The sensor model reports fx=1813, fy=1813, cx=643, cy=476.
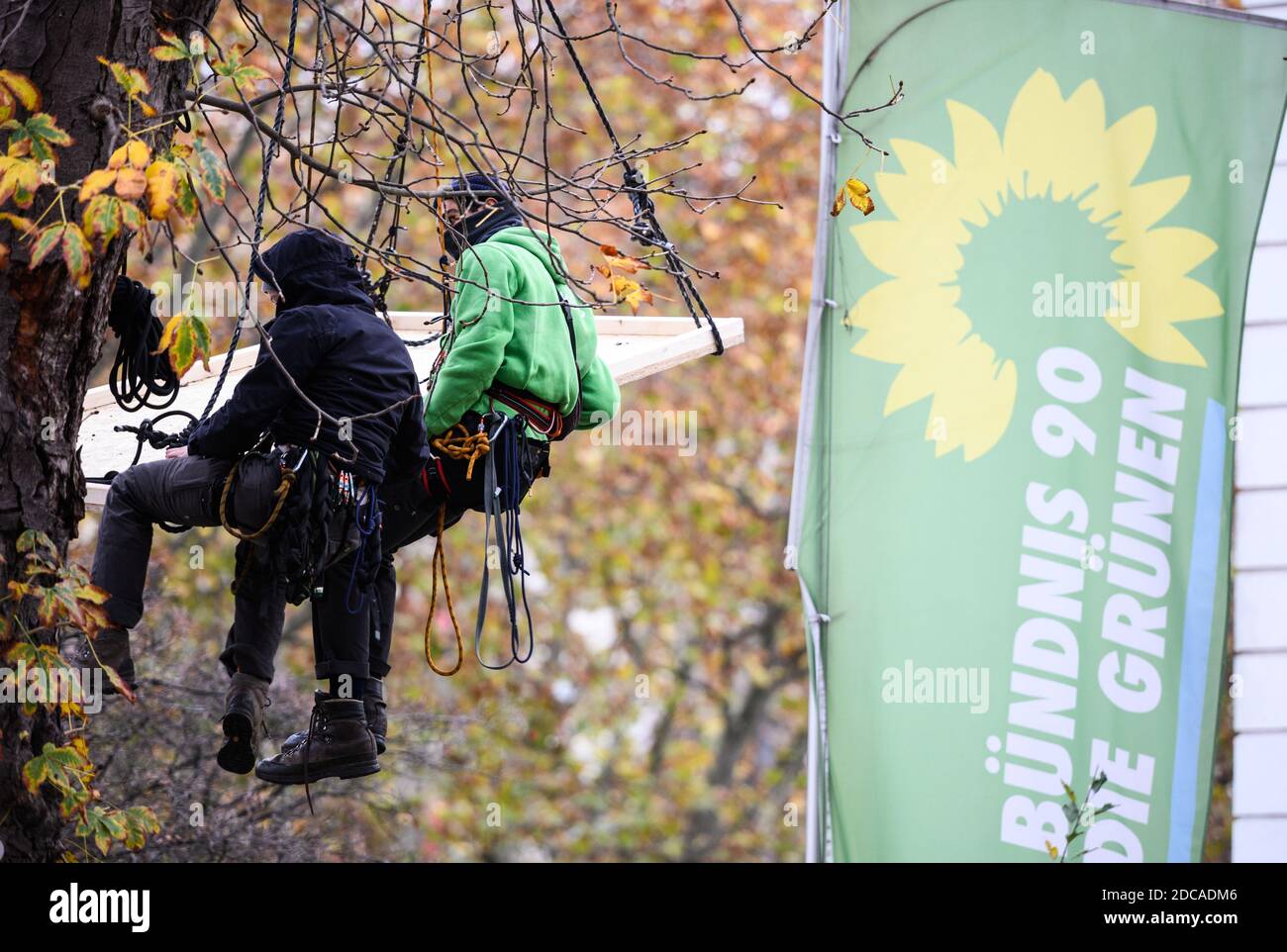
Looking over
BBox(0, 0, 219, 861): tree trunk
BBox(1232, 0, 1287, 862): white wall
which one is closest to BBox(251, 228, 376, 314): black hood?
BBox(0, 0, 219, 861): tree trunk

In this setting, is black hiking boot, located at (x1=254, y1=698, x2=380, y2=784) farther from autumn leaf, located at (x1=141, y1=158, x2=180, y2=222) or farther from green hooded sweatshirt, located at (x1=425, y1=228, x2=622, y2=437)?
autumn leaf, located at (x1=141, y1=158, x2=180, y2=222)

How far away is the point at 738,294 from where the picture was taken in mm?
18016

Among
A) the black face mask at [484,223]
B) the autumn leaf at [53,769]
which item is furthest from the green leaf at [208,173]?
the autumn leaf at [53,769]

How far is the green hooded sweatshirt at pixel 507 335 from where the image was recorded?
556 cm

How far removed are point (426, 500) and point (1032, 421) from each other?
2.62 m

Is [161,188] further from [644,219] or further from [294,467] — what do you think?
[644,219]

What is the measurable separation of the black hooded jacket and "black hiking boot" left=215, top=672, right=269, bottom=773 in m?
0.71

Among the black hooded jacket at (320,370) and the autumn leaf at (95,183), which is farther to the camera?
the black hooded jacket at (320,370)

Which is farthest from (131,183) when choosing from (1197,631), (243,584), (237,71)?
(1197,631)

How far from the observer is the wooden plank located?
241 inches

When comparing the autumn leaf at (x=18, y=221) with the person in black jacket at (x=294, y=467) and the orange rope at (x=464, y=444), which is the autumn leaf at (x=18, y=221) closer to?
the person in black jacket at (x=294, y=467)

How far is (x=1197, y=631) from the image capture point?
7172mm

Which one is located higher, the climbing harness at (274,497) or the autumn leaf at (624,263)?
the autumn leaf at (624,263)

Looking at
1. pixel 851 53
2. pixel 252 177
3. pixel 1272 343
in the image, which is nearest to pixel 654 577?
pixel 252 177
